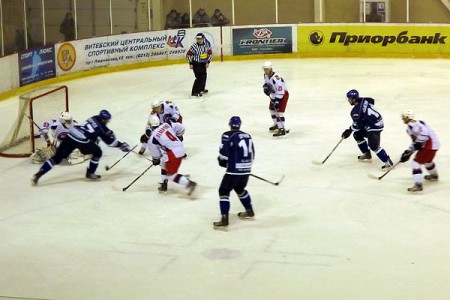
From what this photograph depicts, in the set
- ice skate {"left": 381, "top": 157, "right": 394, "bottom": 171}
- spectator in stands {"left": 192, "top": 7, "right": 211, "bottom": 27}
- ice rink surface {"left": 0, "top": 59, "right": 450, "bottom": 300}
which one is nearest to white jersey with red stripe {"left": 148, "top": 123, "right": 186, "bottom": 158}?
ice rink surface {"left": 0, "top": 59, "right": 450, "bottom": 300}

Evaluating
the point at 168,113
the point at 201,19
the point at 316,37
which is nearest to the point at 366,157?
the point at 168,113

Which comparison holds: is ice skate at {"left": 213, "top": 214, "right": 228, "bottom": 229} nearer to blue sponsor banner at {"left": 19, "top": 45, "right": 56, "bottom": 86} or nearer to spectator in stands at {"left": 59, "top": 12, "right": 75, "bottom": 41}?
blue sponsor banner at {"left": 19, "top": 45, "right": 56, "bottom": 86}

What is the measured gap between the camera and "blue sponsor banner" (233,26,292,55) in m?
21.8

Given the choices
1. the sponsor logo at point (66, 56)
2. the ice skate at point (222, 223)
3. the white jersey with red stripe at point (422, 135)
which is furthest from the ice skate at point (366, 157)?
the sponsor logo at point (66, 56)

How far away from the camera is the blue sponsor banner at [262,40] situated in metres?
21.8

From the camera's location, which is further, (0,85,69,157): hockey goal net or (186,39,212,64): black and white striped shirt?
(186,39,212,64): black and white striped shirt

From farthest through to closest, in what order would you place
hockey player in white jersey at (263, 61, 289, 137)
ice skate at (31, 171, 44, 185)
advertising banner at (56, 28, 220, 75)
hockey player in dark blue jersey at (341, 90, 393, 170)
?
advertising banner at (56, 28, 220, 75) → hockey player in white jersey at (263, 61, 289, 137) → hockey player in dark blue jersey at (341, 90, 393, 170) → ice skate at (31, 171, 44, 185)

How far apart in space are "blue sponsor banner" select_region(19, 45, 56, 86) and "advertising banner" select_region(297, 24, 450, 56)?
6.21 metres

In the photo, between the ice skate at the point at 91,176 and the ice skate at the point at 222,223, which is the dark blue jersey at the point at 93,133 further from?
the ice skate at the point at 222,223

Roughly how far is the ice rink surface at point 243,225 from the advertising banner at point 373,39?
5543 mm

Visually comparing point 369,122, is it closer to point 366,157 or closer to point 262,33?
point 366,157

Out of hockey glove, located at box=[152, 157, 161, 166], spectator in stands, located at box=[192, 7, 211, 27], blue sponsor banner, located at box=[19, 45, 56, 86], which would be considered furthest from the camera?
spectator in stands, located at box=[192, 7, 211, 27]

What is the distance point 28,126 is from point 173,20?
896cm

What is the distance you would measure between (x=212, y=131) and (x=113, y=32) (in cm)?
711
